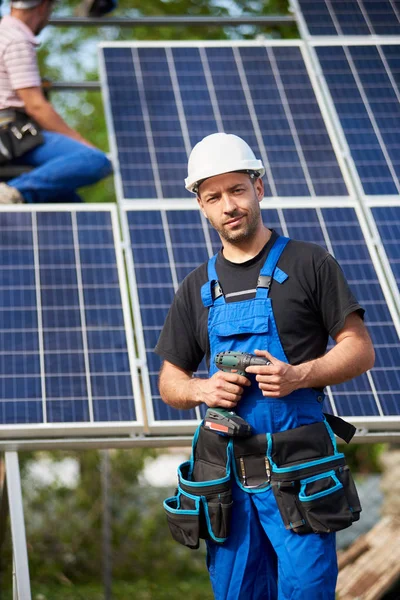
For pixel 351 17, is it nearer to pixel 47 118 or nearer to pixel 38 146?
pixel 47 118

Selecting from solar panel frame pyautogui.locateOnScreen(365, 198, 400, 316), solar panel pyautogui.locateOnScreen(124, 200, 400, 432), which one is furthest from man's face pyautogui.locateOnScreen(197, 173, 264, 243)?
solar panel frame pyautogui.locateOnScreen(365, 198, 400, 316)

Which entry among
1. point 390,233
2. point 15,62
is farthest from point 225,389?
point 15,62

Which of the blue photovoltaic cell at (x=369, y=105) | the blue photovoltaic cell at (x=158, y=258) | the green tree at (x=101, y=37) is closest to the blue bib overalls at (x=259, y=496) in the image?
the blue photovoltaic cell at (x=158, y=258)

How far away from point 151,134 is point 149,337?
2013 mm

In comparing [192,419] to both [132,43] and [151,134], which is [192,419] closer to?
[151,134]

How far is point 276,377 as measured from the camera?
400 cm

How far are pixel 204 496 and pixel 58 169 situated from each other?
393cm

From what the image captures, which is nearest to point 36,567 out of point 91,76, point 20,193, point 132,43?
point 20,193

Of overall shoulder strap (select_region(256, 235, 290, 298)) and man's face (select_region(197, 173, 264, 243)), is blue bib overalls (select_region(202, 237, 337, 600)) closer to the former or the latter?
overall shoulder strap (select_region(256, 235, 290, 298))

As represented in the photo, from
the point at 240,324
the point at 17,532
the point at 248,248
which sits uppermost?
the point at 248,248

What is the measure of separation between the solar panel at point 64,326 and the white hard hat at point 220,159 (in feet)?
7.32

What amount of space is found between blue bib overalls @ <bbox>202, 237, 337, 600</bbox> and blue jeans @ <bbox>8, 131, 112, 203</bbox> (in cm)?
357

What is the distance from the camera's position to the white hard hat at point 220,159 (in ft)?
14.4

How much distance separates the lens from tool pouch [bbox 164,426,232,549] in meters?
4.22
